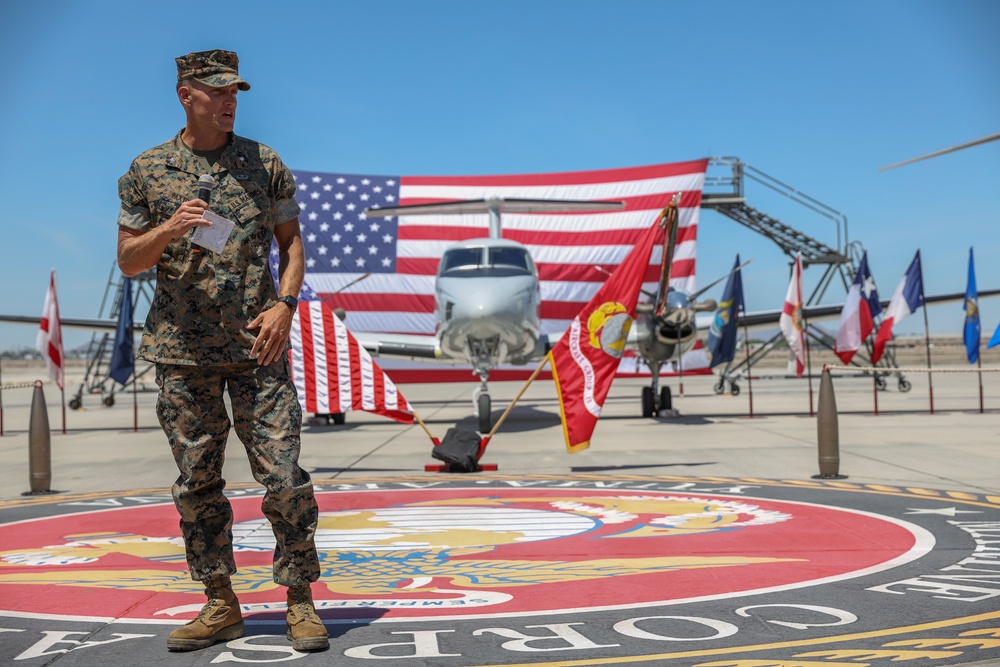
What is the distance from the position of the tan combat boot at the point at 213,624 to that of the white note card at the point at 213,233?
4.39 ft

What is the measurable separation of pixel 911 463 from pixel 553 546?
5771mm

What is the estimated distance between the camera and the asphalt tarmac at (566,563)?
341 centimetres

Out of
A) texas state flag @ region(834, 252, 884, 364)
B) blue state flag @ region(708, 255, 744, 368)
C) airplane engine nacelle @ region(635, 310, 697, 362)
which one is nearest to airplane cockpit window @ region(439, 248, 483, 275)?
airplane engine nacelle @ region(635, 310, 697, 362)

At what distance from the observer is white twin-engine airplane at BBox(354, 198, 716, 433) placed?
15.7m

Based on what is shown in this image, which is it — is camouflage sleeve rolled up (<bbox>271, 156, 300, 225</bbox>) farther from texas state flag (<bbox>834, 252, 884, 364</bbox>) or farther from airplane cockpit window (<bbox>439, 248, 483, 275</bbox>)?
texas state flag (<bbox>834, 252, 884, 364</bbox>)

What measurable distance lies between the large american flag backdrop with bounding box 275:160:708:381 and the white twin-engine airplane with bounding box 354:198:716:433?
8.20 metres

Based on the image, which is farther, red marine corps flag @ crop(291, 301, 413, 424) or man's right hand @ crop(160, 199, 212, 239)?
red marine corps flag @ crop(291, 301, 413, 424)

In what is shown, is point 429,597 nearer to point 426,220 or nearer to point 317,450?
point 317,450

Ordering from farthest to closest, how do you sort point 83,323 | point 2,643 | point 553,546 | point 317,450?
point 83,323
point 317,450
point 553,546
point 2,643

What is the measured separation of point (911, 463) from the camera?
9688mm

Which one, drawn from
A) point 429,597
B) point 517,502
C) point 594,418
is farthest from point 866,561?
point 594,418

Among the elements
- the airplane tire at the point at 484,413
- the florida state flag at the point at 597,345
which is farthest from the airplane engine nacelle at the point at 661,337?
the florida state flag at the point at 597,345

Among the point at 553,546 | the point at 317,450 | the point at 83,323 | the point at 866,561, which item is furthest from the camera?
the point at 83,323

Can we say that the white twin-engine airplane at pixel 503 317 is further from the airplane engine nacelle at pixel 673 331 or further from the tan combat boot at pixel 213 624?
the tan combat boot at pixel 213 624
